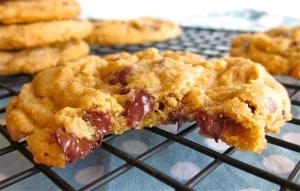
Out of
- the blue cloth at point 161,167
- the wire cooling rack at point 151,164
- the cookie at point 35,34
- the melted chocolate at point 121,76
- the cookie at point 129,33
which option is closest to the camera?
the wire cooling rack at point 151,164

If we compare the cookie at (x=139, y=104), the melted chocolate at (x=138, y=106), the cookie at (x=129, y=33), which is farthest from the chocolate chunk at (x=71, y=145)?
the cookie at (x=129, y=33)

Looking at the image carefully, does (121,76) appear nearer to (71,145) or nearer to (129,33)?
(71,145)

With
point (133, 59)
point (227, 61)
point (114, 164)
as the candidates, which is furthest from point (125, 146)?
point (227, 61)

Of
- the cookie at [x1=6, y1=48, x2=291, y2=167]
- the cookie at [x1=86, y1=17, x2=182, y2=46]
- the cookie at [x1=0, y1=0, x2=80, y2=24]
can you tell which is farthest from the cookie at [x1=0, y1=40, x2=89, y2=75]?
the cookie at [x1=6, y1=48, x2=291, y2=167]

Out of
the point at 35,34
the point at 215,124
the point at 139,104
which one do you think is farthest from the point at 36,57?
the point at 215,124

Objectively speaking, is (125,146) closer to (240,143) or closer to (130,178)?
(130,178)

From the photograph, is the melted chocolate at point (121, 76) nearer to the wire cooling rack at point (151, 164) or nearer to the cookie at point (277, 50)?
the wire cooling rack at point (151, 164)

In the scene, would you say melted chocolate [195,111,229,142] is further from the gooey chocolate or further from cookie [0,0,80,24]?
cookie [0,0,80,24]
